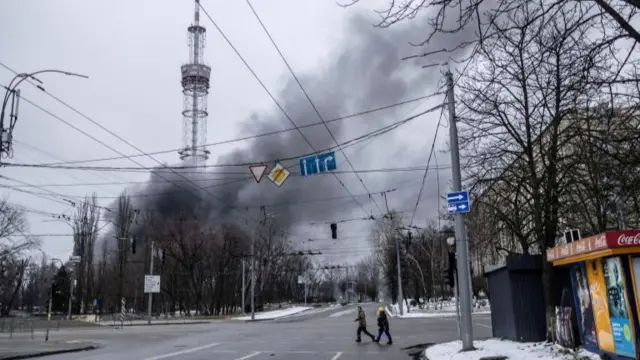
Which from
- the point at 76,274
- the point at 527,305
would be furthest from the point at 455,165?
the point at 76,274

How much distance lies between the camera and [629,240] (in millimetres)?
10195

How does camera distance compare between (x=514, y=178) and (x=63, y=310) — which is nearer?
(x=514, y=178)

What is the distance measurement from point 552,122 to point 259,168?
8802mm

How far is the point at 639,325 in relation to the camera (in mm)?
10117

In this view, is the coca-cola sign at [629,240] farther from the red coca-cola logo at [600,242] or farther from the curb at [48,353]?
the curb at [48,353]

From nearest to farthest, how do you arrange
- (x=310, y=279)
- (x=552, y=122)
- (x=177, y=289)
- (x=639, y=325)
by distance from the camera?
1. (x=639, y=325)
2. (x=552, y=122)
3. (x=177, y=289)
4. (x=310, y=279)

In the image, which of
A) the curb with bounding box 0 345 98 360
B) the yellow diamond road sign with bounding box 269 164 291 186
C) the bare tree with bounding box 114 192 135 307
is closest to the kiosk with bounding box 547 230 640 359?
the yellow diamond road sign with bounding box 269 164 291 186

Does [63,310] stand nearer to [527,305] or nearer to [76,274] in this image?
[76,274]

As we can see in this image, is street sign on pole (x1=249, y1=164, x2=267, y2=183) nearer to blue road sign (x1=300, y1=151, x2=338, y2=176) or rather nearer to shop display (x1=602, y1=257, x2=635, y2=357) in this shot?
blue road sign (x1=300, y1=151, x2=338, y2=176)

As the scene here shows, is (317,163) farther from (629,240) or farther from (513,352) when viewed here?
(629,240)

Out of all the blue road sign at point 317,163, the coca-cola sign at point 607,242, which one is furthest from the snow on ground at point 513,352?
the blue road sign at point 317,163

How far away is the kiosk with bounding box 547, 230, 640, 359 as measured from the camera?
10.2 meters

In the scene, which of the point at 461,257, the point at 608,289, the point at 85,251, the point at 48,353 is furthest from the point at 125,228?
the point at 608,289

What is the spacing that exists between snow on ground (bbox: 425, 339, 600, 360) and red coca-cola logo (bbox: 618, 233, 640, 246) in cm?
328
